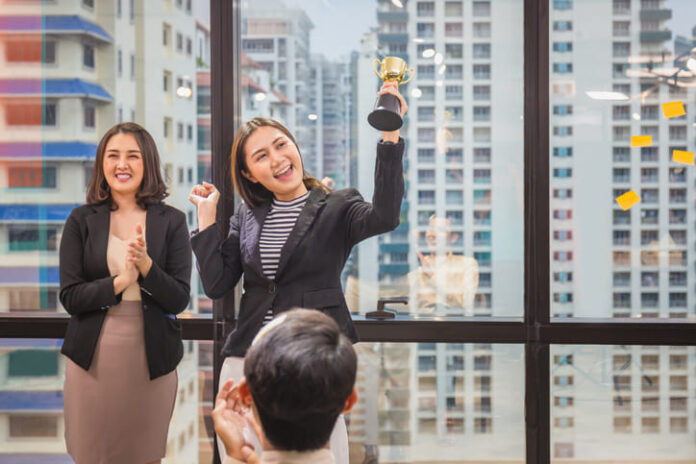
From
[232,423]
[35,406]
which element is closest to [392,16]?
[232,423]

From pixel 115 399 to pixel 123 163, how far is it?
0.75 m

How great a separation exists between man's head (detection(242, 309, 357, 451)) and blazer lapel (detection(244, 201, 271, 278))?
88cm

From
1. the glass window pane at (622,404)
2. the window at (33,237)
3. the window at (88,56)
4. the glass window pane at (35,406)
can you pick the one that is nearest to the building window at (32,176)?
the window at (33,237)

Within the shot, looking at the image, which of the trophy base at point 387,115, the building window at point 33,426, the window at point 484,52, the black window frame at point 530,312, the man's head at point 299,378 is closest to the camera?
the man's head at point 299,378

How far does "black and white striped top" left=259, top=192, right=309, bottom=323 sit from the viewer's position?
199cm

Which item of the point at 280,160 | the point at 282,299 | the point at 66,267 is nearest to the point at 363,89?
the point at 280,160

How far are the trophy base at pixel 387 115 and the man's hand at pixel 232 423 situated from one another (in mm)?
868

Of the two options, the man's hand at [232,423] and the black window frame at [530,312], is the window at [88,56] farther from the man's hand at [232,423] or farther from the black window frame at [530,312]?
the man's hand at [232,423]

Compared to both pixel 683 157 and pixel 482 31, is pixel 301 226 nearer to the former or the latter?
pixel 482 31

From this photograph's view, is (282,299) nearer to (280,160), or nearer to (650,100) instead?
(280,160)

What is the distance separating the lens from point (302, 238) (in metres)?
1.98

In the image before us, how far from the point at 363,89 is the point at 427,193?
50 cm

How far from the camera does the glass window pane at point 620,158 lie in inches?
106

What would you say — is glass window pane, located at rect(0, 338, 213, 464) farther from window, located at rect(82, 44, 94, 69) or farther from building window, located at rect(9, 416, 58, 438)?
window, located at rect(82, 44, 94, 69)
